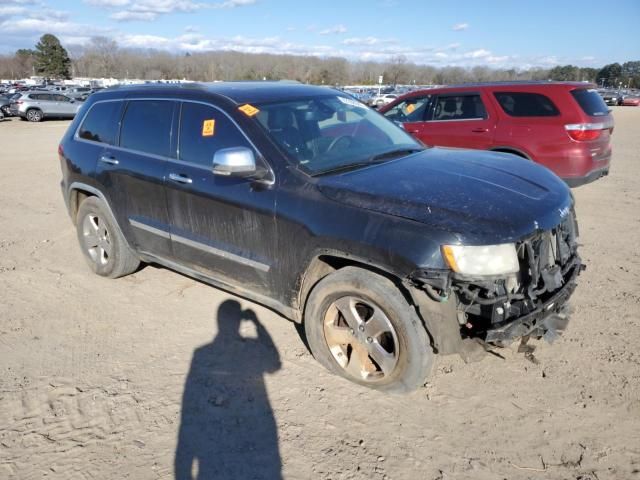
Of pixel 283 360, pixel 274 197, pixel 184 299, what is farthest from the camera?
pixel 184 299

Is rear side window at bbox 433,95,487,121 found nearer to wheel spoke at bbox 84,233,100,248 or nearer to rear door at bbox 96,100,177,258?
rear door at bbox 96,100,177,258

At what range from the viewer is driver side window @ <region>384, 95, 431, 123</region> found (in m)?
8.38

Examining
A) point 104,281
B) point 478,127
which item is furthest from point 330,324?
point 478,127

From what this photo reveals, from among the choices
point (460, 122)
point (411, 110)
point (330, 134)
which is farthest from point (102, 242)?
point (411, 110)

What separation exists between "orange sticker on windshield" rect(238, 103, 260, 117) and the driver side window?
5276 mm

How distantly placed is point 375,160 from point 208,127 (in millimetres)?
1277

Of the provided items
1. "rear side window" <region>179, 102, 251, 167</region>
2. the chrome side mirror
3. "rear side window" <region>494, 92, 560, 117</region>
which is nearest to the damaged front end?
the chrome side mirror

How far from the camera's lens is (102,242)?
4.86 m

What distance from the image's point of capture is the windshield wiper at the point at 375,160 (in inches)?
128

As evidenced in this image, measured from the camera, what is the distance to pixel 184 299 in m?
4.49

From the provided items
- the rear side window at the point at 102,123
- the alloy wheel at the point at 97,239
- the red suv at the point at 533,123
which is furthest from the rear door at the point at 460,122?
the alloy wheel at the point at 97,239

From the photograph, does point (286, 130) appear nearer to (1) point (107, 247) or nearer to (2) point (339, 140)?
(2) point (339, 140)

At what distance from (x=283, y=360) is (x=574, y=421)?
6.16 feet

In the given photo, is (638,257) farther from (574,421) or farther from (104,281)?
(104,281)
